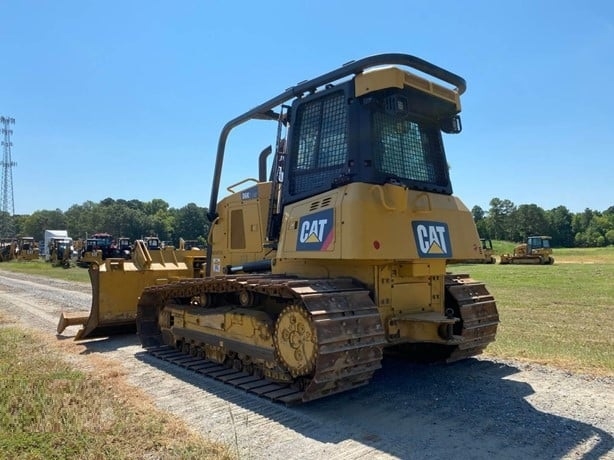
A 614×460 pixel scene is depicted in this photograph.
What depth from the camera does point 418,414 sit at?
505 centimetres

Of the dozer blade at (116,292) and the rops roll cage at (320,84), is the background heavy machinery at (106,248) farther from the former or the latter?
the rops roll cage at (320,84)

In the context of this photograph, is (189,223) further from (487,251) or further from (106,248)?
(487,251)

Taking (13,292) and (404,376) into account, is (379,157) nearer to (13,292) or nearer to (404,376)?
(404,376)

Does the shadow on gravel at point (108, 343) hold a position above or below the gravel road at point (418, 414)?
above

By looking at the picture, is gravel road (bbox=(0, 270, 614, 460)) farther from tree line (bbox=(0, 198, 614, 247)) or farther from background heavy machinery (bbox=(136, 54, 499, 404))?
tree line (bbox=(0, 198, 614, 247))

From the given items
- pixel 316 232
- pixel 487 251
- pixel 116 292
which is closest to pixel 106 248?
pixel 116 292

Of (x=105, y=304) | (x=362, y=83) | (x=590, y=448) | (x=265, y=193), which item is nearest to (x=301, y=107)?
(x=362, y=83)

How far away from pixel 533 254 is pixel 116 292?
42.7m

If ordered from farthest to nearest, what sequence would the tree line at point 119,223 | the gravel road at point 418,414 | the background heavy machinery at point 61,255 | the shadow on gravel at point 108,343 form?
the tree line at point 119,223, the background heavy machinery at point 61,255, the shadow on gravel at point 108,343, the gravel road at point 418,414

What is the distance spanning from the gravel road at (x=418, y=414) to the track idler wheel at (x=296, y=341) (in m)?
0.47

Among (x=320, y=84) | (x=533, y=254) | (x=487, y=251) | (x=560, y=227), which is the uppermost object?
(x=560, y=227)

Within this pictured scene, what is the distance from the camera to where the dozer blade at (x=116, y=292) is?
9258 millimetres

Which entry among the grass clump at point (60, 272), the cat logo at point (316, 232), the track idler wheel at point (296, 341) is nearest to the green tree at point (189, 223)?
the grass clump at point (60, 272)

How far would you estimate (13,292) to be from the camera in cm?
1847
